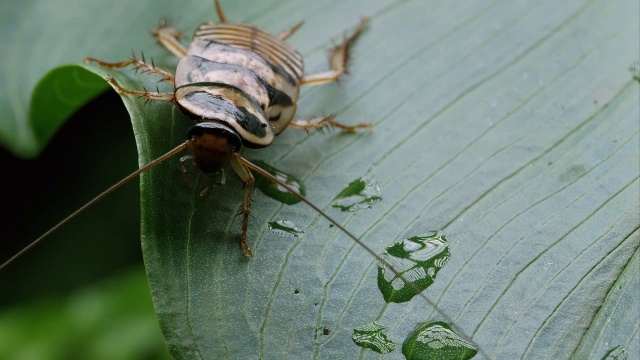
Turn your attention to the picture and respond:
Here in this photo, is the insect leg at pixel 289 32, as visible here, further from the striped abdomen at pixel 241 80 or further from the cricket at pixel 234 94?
the striped abdomen at pixel 241 80

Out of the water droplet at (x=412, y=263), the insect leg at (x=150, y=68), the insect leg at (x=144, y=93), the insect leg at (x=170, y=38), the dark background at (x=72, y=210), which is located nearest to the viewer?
the water droplet at (x=412, y=263)

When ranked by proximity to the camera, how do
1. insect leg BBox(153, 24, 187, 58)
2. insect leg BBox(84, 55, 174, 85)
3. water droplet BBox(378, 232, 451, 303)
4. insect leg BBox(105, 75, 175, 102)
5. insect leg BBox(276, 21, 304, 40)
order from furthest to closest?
insect leg BBox(276, 21, 304, 40) < insect leg BBox(153, 24, 187, 58) < insect leg BBox(84, 55, 174, 85) < insect leg BBox(105, 75, 175, 102) < water droplet BBox(378, 232, 451, 303)

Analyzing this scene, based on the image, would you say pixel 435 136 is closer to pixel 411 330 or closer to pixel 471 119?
pixel 471 119

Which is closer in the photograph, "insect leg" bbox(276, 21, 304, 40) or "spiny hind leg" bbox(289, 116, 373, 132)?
"spiny hind leg" bbox(289, 116, 373, 132)

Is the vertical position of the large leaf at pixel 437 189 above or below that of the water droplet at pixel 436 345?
above

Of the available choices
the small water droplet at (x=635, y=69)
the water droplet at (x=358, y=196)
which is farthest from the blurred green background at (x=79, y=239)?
the small water droplet at (x=635, y=69)

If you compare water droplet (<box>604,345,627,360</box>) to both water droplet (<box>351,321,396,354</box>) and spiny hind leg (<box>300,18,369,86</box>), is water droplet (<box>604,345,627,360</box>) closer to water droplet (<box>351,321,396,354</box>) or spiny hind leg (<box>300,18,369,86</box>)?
water droplet (<box>351,321,396,354</box>)

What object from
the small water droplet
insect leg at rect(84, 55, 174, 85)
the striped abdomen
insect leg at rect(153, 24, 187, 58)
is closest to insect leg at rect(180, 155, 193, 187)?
the striped abdomen

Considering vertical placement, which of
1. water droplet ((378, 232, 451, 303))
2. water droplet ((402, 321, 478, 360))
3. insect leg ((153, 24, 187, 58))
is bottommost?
water droplet ((402, 321, 478, 360))
